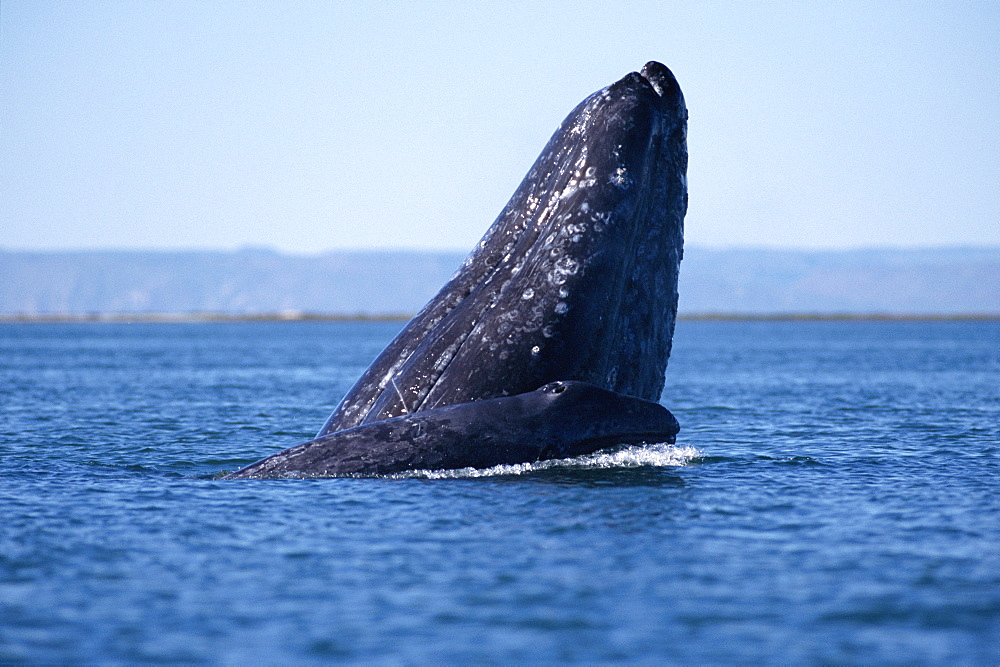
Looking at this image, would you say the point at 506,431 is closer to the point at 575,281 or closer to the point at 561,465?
the point at 561,465

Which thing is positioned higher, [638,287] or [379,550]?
[638,287]

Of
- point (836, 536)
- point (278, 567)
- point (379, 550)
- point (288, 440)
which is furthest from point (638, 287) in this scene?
point (288, 440)

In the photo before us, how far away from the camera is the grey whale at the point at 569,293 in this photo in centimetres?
988

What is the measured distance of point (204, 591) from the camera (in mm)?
6910

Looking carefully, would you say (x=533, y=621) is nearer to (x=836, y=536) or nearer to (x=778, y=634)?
(x=778, y=634)

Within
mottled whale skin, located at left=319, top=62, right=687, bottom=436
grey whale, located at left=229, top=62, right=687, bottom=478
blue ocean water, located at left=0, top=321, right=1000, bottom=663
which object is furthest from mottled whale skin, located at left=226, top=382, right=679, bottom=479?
mottled whale skin, located at left=319, top=62, right=687, bottom=436

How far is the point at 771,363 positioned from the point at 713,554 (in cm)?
4075

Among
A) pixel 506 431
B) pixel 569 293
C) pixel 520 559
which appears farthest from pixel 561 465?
pixel 520 559

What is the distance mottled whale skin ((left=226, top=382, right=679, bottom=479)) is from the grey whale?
32 mm

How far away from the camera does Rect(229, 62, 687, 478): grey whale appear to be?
32.4ft

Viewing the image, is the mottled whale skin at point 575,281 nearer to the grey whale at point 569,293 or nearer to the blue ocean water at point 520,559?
the grey whale at point 569,293

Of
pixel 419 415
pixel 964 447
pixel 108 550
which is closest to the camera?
pixel 108 550

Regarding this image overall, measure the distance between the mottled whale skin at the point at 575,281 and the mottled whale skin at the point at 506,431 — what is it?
1.33 ft

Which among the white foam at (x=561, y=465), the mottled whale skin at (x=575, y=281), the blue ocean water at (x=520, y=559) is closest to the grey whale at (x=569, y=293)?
the mottled whale skin at (x=575, y=281)
